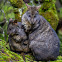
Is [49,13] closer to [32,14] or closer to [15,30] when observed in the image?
[32,14]

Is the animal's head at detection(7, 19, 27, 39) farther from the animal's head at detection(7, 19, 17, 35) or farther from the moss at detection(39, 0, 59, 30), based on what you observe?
the moss at detection(39, 0, 59, 30)

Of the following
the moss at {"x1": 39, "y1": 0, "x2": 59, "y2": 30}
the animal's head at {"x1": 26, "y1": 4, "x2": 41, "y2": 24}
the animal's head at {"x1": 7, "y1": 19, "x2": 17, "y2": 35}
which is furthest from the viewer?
the moss at {"x1": 39, "y1": 0, "x2": 59, "y2": 30}

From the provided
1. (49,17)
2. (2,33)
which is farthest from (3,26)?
(49,17)

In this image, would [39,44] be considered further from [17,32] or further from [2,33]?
[2,33]

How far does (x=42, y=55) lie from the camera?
498cm

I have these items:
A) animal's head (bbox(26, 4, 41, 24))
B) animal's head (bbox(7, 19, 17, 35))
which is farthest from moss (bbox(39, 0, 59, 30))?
animal's head (bbox(7, 19, 17, 35))

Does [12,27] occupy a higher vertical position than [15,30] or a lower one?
higher

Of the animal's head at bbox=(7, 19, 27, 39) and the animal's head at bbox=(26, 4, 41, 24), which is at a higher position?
the animal's head at bbox=(26, 4, 41, 24)

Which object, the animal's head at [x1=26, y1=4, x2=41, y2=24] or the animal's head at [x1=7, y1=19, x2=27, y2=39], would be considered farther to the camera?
the animal's head at [x1=7, y1=19, x2=27, y2=39]

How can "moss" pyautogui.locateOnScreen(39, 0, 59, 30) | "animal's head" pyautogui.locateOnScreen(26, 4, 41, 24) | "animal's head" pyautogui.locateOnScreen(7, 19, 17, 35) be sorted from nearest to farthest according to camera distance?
"animal's head" pyautogui.locateOnScreen(26, 4, 41, 24) → "animal's head" pyautogui.locateOnScreen(7, 19, 17, 35) → "moss" pyautogui.locateOnScreen(39, 0, 59, 30)

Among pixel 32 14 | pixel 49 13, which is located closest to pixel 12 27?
pixel 32 14

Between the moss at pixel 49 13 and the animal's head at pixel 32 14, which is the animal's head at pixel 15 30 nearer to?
the animal's head at pixel 32 14

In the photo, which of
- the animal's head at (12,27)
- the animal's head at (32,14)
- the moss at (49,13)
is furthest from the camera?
the moss at (49,13)

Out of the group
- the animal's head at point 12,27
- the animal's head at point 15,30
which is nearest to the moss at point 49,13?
the animal's head at point 15,30
